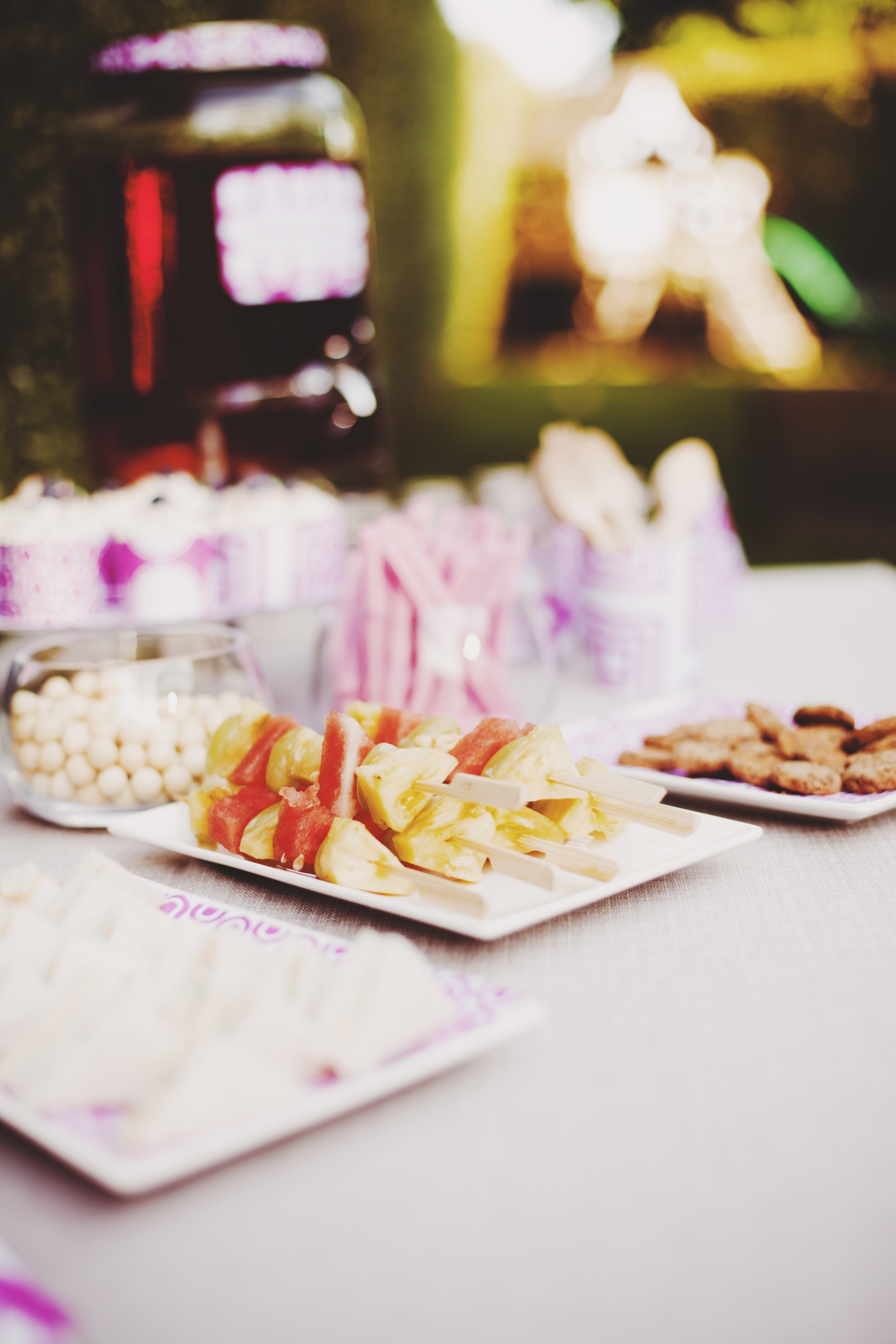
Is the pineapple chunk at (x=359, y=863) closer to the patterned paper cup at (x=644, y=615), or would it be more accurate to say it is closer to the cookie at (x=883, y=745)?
the cookie at (x=883, y=745)

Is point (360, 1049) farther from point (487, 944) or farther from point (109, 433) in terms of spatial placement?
point (109, 433)

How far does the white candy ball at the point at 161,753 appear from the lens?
3.32 feet

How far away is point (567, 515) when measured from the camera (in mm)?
1509

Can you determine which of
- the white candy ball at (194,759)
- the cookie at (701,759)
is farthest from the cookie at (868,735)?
the white candy ball at (194,759)

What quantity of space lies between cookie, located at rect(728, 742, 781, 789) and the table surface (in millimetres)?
222

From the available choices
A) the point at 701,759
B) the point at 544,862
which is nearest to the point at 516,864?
the point at 544,862

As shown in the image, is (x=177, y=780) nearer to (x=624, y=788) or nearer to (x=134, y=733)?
(x=134, y=733)

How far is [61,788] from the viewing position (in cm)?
103

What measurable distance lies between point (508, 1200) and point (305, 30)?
206 cm

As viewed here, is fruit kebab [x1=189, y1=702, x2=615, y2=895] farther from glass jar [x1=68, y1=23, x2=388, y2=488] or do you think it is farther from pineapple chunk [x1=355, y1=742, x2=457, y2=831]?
glass jar [x1=68, y1=23, x2=388, y2=488]

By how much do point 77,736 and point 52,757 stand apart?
0.04 meters

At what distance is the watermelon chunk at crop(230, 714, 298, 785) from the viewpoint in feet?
3.01

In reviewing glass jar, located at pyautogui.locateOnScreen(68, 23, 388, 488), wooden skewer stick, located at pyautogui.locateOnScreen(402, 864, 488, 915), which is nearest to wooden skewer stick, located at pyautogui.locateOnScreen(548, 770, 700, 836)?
wooden skewer stick, located at pyautogui.locateOnScreen(402, 864, 488, 915)

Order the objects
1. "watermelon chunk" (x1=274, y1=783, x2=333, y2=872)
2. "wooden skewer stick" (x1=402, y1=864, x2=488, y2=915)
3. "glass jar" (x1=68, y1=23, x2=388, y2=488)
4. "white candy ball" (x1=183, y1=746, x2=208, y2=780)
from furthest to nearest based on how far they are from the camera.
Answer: "glass jar" (x1=68, y1=23, x2=388, y2=488) < "white candy ball" (x1=183, y1=746, x2=208, y2=780) < "watermelon chunk" (x1=274, y1=783, x2=333, y2=872) < "wooden skewer stick" (x1=402, y1=864, x2=488, y2=915)
